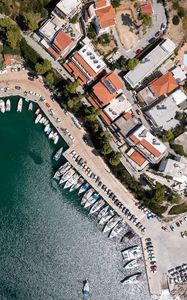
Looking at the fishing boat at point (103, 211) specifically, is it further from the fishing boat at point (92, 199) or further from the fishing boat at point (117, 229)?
the fishing boat at point (117, 229)

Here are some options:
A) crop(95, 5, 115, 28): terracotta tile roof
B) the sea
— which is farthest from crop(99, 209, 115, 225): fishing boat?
crop(95, 5, 115, 28): terracotta tile roof

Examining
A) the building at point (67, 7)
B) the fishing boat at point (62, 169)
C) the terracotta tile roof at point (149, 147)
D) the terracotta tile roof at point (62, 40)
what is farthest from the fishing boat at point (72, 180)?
the building at point (67, 7)

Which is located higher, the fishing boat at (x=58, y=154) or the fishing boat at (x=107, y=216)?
the fishing boat at (x=58, y=154)

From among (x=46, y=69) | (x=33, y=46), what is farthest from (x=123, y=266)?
(x=33, y=46)

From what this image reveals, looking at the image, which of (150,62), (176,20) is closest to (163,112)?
(150,62)

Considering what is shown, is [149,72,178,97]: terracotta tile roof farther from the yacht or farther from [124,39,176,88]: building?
the yacht
